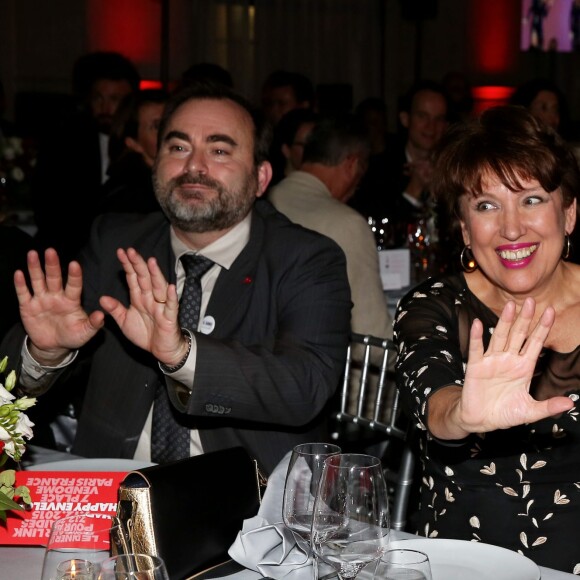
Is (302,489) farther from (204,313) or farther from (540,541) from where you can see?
(204,313)

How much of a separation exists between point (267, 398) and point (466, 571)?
0.90 m

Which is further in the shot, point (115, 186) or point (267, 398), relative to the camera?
point (115, 186)

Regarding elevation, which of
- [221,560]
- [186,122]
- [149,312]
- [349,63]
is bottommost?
[221,560]

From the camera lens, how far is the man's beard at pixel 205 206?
2.61m

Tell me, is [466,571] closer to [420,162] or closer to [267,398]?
[267,398]

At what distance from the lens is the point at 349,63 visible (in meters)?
12.8

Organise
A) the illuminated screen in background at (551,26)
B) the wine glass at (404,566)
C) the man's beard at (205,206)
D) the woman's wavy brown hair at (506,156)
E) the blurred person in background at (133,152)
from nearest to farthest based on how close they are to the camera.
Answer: the wine glass at (404,566) → the woman's wavy brown hair at (506,156) → the man's beard at (205,206) → the blurred person in background at (133,152) → the illuminated screen in background at (551,26)

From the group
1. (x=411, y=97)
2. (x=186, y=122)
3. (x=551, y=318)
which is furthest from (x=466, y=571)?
(x=411, y=97)

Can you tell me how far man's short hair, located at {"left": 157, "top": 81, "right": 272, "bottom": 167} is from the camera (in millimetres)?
2779

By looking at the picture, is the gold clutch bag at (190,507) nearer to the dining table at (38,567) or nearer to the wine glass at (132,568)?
the dining table at (38,567)

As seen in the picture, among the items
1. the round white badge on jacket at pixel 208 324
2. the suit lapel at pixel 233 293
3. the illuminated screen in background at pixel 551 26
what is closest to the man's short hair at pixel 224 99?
the suit lapel at pixel 233 293

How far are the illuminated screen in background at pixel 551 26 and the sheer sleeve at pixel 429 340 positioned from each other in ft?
39.1

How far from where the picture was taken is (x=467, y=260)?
7.60ft

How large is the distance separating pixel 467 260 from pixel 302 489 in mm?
1016
